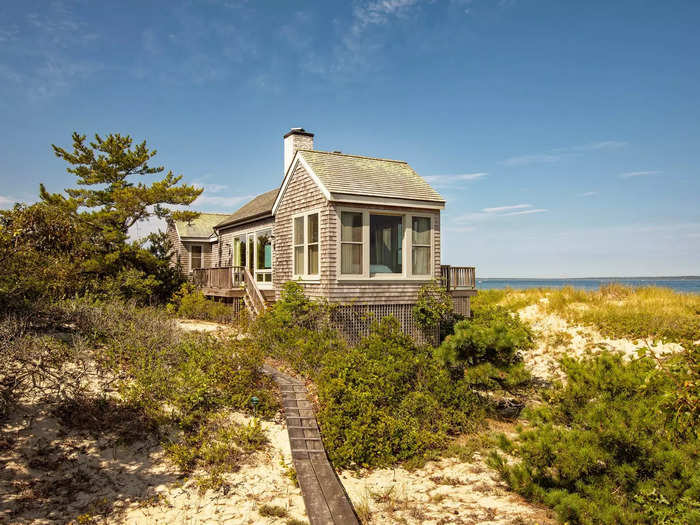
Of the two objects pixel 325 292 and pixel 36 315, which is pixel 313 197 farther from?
pixel 36 315

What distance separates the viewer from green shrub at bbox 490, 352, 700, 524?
577 centimetres

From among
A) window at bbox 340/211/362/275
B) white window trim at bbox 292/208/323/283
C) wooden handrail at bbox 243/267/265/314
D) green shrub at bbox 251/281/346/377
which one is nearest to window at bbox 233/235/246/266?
wooden handrail at bbox 243/267/265/314

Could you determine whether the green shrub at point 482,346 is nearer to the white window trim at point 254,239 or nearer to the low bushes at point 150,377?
the low bushes at point 150,377

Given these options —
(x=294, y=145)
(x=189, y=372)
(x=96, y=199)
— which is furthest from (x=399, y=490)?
(x=96, y=199)

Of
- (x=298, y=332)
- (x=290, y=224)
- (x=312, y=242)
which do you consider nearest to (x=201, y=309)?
(x=290, y=224)

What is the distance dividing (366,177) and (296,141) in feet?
16.4

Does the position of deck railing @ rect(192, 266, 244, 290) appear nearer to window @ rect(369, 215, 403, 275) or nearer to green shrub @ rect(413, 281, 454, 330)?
window @ rect(369, 215, 403, 275)

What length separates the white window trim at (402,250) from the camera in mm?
14109

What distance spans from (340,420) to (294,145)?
12652 millimetres

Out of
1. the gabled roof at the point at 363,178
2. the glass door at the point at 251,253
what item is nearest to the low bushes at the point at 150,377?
the gabled roof at the point at 363,178

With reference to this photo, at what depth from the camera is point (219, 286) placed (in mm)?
20359

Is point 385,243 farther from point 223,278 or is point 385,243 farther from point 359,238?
point 223,278

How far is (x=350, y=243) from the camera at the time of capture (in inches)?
564

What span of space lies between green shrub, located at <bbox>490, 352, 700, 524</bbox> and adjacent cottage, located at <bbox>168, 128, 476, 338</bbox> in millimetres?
7321
